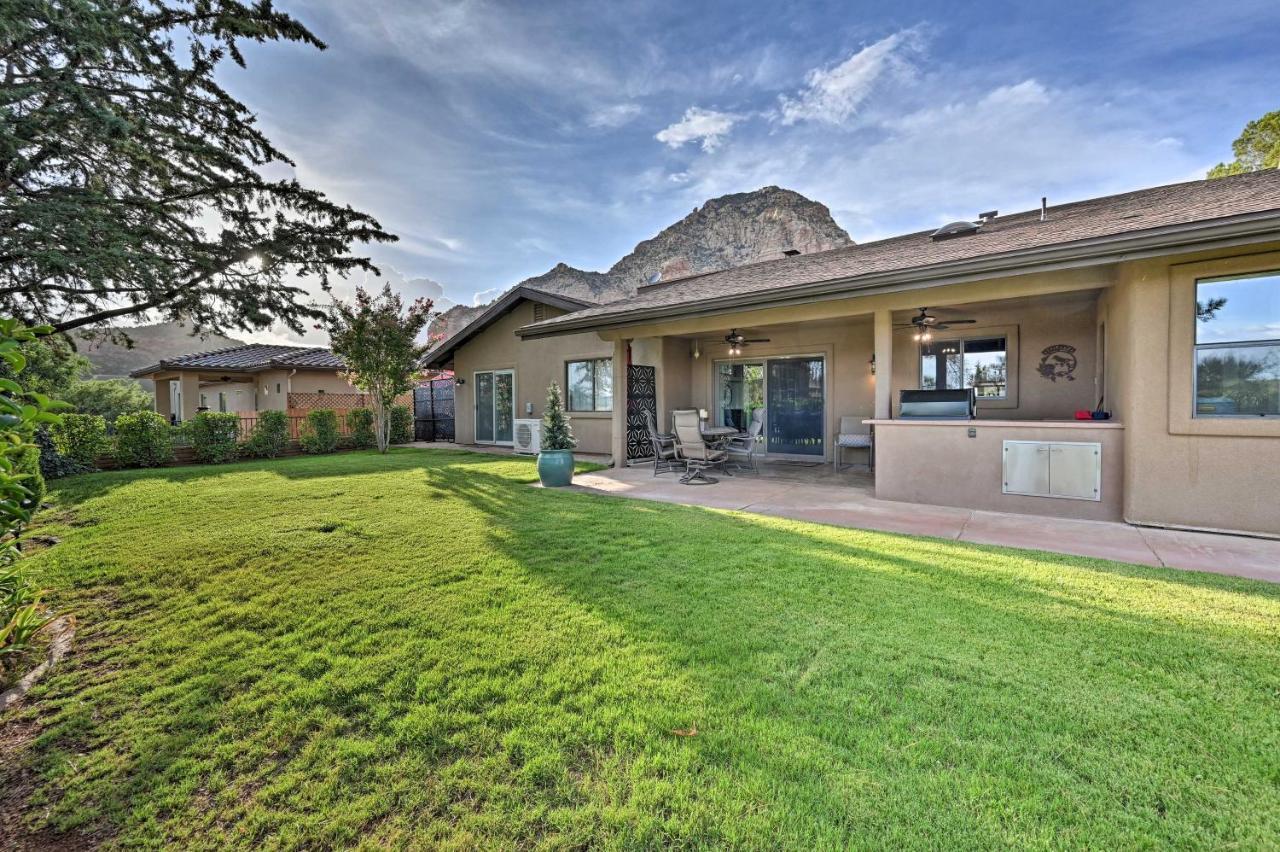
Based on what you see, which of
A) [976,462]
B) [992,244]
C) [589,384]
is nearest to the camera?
[976,462]

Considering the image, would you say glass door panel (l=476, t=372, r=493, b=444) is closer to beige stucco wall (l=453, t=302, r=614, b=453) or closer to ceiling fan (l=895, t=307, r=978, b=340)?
beige stucco wall (l=453, t=302, r=614, b=453)

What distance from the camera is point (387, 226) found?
31.7ft

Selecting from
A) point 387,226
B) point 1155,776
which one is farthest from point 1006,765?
point 387,226

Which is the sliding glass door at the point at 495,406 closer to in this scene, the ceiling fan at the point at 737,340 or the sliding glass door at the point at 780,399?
the sliding glass door at the point at 780,399

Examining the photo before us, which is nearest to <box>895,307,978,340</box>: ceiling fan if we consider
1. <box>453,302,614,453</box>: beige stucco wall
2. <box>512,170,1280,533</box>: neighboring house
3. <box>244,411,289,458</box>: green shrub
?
<box>512,170,1280,533</box>: neighboring house

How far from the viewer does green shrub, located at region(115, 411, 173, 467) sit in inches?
403

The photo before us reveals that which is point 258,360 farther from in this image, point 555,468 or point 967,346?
point 967,346

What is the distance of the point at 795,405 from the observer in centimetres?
1093

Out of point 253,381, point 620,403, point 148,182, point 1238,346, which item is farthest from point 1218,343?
Result: point 253,381

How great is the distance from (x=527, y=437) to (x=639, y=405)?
3.87 metres

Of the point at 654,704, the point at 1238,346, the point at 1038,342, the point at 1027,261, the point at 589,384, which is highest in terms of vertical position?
the point at 1027,261

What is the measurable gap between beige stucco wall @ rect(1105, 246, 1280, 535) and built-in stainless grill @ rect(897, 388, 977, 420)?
1613 millimetres

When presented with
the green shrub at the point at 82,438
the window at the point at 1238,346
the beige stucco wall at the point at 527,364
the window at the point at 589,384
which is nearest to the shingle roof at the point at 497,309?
the beige stucco wall at the point at 527,364

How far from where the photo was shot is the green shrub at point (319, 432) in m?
13.6
